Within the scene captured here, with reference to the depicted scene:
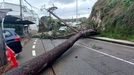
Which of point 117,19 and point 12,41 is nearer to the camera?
point 12,41

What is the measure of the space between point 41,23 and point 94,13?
1613 cm

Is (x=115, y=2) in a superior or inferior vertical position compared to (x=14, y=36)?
superior

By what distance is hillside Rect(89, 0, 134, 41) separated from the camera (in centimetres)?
1691

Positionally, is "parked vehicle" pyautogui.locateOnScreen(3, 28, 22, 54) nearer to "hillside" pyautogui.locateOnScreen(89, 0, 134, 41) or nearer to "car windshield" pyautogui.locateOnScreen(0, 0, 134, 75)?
"car windshield" pyautogui.locateOnScreen(0, 0, 134, 75)

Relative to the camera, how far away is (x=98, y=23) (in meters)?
24.3

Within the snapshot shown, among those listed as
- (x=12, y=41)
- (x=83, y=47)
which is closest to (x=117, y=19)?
(x=83, y=47)

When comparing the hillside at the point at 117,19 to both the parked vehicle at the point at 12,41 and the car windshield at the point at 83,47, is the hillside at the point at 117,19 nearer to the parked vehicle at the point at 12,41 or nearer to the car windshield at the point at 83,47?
the car windshield at the point at 83,47

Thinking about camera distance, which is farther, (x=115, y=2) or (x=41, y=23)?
(x=41, y=23)

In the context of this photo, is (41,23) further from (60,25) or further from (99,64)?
(99,64)

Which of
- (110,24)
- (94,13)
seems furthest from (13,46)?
(94,13)

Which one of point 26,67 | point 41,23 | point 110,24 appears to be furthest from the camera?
point 41,23

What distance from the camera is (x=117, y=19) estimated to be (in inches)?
757

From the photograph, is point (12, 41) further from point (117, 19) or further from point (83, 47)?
point (117, 19)

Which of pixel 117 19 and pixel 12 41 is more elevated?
pixel 117 19
